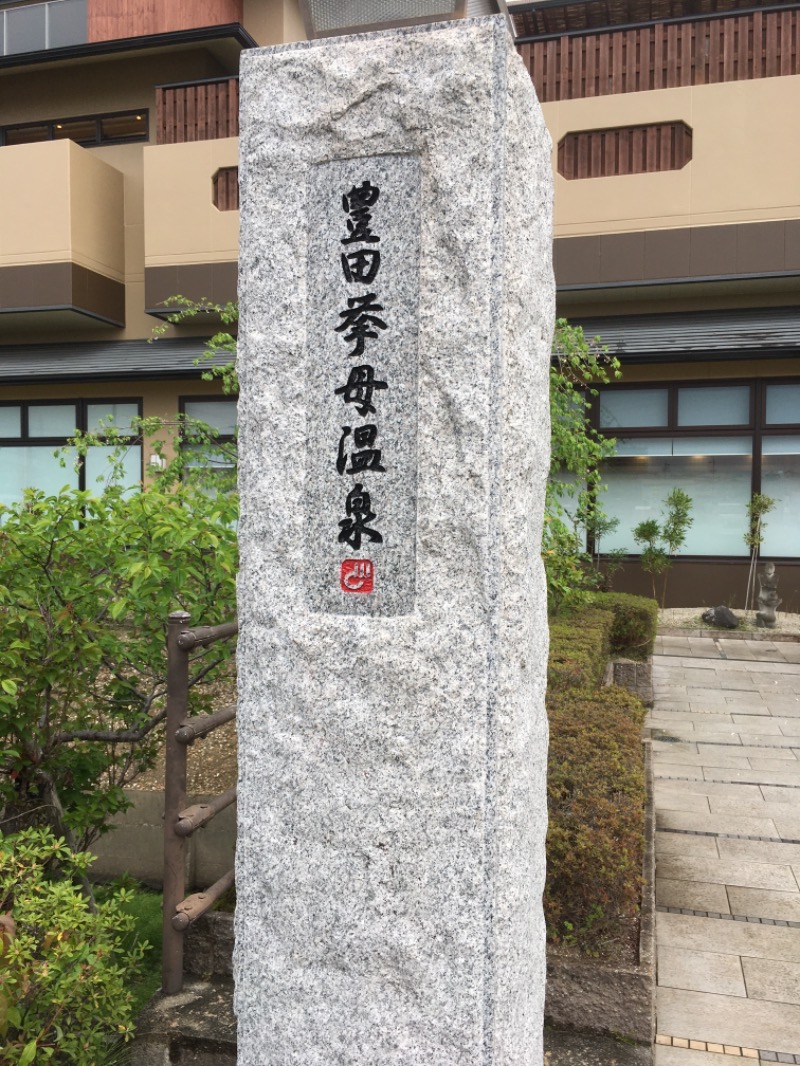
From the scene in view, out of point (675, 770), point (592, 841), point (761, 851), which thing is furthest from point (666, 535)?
point (592, 841)

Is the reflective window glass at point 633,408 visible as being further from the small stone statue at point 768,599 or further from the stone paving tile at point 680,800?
the stone paving tile at point 680,800

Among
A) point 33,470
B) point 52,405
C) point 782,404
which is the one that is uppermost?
point 52,405

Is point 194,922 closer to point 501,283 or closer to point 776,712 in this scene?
point 501,283

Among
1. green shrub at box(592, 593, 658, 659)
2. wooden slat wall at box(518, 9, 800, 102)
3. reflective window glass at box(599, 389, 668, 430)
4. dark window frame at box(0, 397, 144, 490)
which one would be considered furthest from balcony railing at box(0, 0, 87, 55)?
green shrub at box(592, 593, 658, 659)

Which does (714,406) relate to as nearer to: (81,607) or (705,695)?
(705,695)

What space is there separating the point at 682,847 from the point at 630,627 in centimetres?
408

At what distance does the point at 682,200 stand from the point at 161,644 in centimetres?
1027

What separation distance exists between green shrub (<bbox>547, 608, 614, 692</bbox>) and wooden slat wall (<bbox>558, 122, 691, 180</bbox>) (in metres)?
6.73

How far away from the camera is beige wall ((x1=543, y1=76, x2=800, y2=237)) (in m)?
11.1

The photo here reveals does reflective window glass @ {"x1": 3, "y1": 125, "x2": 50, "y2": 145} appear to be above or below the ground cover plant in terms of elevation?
above

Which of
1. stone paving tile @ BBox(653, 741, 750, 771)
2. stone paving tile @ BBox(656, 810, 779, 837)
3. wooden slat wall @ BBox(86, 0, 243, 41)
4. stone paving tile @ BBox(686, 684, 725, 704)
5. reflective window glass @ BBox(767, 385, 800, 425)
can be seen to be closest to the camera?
stone paving tile @ BBox(656, 810, 779, 837)

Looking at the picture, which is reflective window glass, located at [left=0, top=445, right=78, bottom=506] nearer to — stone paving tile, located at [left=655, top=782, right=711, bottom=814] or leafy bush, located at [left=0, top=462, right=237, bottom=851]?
stone paving tile, located at [left=655, top=782, right=711, bottom=814]

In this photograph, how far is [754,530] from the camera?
12.0 meters

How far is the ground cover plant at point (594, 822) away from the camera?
3.29 meters
